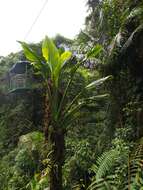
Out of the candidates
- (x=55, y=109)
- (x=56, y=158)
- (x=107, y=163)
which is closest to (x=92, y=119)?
(x=55, y=109)

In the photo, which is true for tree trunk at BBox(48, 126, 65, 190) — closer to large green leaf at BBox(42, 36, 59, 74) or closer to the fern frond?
the fern frond

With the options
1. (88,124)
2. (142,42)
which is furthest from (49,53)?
(88,124)

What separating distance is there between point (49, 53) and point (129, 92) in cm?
208

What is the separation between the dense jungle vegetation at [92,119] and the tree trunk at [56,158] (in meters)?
0.01

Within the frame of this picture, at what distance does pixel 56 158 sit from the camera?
636 centimetres

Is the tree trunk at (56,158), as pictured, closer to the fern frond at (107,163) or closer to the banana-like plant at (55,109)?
the banana-like plant at (55,109)

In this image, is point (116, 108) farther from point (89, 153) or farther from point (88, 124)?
point (88, 124)

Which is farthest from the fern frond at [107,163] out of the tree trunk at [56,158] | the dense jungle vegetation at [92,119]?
the tree trunk at [56,158]

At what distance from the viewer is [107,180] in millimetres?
5941

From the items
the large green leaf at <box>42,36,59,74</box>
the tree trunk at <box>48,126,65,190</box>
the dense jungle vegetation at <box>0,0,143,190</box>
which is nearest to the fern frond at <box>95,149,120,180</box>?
the dense jungle vegetation at <box>0,0,143,190</box>

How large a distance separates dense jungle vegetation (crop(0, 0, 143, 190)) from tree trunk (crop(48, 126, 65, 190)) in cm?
1

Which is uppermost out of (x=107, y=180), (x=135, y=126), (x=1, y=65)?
(x=1, y=65)

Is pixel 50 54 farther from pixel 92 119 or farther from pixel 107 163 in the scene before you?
pixel 92 119

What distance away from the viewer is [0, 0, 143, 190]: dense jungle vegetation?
6.30m
